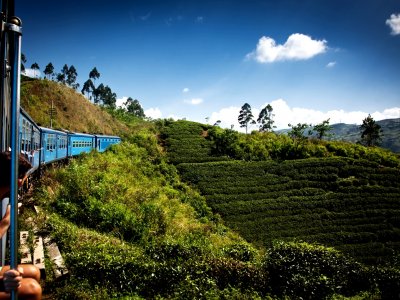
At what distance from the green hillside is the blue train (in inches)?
46.0

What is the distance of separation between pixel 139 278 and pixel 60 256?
2373mm

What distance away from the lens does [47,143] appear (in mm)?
17500

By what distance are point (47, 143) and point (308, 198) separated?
76.8 ft

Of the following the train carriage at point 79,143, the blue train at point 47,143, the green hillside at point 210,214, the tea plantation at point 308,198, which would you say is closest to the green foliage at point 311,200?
the tea plantation at point 308,198

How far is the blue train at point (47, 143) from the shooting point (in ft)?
41.0

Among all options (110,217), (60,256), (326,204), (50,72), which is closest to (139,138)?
(326,204)

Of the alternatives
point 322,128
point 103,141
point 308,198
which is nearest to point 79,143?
point 103,141

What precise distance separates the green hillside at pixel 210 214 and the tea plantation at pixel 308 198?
12cm

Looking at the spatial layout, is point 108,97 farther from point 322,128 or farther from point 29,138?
point 29,138

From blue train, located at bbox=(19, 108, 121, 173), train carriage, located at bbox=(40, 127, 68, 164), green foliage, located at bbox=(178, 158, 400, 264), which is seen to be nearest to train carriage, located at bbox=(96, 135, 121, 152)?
blue train, located at bbox=(19, 108, 121, 173)

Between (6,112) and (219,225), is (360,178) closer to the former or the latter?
(219,225)

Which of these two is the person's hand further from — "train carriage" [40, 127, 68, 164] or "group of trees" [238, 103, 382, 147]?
"group of trees" [238, 103, 382, 147]

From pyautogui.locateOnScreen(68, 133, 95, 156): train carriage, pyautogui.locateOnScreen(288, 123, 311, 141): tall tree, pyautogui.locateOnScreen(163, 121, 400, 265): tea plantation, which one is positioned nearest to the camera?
pyautogui.locateOnScreen(163, 121, 400, 265): tea plantation

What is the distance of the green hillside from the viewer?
8430 mm
